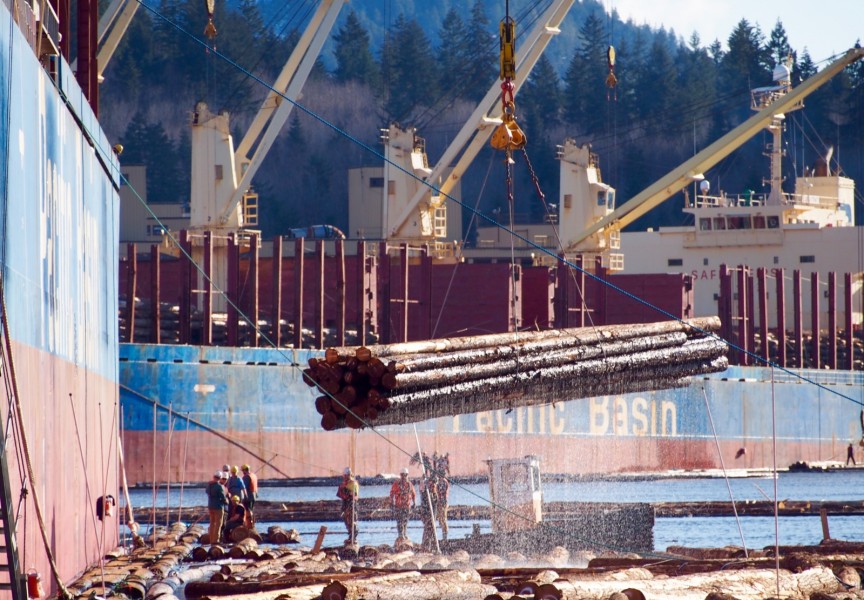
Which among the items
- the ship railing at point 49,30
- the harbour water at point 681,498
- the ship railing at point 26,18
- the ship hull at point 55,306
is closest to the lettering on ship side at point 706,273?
the harbour water at point 681,498

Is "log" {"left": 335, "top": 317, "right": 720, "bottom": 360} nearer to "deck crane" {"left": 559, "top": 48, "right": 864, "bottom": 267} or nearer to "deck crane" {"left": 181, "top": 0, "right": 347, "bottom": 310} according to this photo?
"deck crane" {"left": 181, "top": 0, "right": 347, "bottom": 310}

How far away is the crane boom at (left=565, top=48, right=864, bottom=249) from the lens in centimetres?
4900

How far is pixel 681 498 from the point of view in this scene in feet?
123

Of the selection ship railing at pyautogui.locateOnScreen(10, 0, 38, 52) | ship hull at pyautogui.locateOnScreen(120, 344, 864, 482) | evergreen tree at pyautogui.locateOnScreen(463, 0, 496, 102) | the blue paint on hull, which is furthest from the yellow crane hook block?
evergreen tree at pyautogui.locateOnScreen(463, 0, 496, 102)

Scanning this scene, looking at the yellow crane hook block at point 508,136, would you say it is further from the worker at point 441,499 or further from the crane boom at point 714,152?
the crane boom at point 714,152

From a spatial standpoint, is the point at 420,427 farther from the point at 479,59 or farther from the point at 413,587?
the point at 479,59

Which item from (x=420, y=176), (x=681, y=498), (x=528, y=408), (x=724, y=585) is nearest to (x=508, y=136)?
(x=724, y=585)

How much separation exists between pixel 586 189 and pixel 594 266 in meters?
3.52

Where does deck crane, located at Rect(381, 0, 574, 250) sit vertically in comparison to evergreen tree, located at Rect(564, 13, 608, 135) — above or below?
below

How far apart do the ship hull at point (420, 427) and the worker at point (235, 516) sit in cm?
377

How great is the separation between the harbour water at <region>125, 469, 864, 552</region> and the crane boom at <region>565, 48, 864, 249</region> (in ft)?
30.9

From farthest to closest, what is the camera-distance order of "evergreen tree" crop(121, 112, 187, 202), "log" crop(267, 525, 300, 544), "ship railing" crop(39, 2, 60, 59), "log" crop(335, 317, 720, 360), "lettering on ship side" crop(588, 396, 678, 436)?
"evergreen tree" crop(121, 112, 187, 202) → "lettering on ship side" crop(588, 396, 678, 436) → "log" crop(267, 525, 300, 544) → "log" crop(335, 317, 720, 360) → "ship railing" crop(39, 2, 60, 59)

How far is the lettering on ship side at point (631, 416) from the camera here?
138 ft

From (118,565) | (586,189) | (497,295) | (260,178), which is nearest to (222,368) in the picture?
(497,295)
